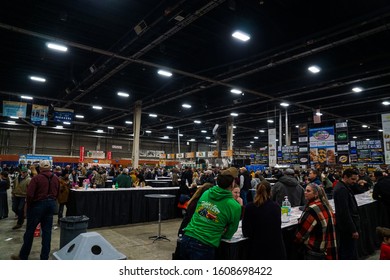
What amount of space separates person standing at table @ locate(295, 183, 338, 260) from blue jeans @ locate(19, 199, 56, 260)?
3.49 meters

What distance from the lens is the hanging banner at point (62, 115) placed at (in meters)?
16.2

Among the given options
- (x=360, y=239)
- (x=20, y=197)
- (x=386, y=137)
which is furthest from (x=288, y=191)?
(x=386, y=137)

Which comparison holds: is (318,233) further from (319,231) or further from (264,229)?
(264,229)

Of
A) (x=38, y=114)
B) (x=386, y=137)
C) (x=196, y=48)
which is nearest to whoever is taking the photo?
(x=196, y=48)

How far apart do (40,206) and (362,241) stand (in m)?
5.40

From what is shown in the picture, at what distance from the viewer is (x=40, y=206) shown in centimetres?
389

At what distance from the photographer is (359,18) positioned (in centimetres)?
785

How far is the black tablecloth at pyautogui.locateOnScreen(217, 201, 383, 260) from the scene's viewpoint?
2.42 m

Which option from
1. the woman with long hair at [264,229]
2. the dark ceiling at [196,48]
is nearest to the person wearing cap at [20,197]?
the dark ceiling at [196,48]

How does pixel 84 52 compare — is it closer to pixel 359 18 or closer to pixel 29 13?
pixel 29 13

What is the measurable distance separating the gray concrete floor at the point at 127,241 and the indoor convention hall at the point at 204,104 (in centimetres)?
4

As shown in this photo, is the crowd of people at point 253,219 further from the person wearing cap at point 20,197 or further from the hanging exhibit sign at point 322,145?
the hanging exhibit sign at point 322,145

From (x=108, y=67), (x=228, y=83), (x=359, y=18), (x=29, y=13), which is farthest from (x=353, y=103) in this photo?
(x=29, y=13)
